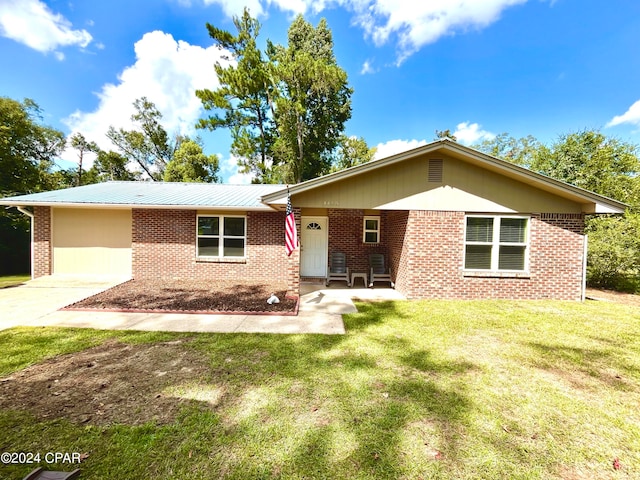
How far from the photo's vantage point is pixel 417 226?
7484mm

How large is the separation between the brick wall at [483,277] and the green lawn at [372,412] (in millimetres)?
2543

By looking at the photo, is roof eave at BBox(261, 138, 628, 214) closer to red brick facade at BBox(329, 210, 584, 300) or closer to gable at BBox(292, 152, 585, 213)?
gable at BBox(292, 152, 585, 213)

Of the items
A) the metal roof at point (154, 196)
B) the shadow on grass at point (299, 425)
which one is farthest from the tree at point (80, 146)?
the shadow on grass at point (299, 425)

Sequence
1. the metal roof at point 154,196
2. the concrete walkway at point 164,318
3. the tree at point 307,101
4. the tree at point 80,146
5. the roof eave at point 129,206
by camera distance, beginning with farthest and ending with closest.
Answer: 1. the tree at point 80,146
2. the tree at point 307,101
3. the metal roof at point 154,196
4. the roof eave at point 129,206
5. the concrete walkway at point 164,318

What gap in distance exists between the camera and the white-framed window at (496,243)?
24.7 feet

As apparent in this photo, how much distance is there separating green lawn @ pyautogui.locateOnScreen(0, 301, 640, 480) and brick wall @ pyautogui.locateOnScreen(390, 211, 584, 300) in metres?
2.54

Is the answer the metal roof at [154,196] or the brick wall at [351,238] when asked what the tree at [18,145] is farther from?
the brick wall at [351,238]

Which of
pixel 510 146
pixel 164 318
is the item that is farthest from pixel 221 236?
pixel 510 146

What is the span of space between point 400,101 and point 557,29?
29.8ft

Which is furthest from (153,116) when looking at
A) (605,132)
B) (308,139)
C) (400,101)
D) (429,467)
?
(605,132)

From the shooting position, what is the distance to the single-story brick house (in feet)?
23.8

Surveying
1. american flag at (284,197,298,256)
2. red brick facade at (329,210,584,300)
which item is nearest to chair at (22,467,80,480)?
american flag at (284,197,298,256)

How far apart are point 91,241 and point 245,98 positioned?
15.3 meters

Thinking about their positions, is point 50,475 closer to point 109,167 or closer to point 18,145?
point 18,145
